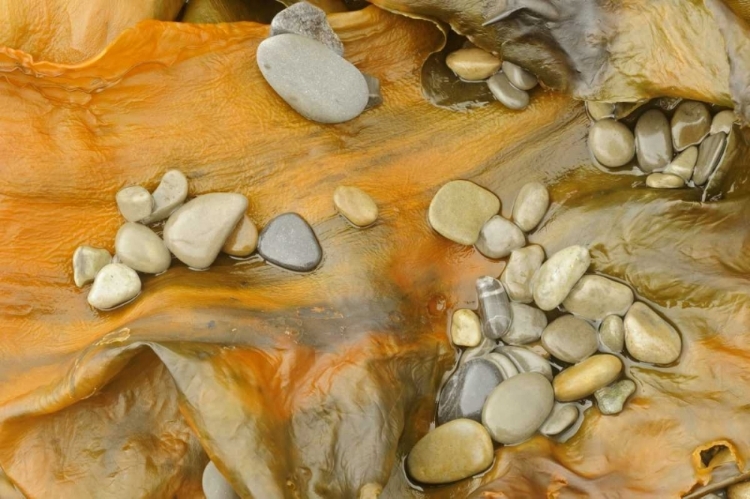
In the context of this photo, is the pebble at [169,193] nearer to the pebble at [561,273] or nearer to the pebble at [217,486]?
the pebble at [217,486]

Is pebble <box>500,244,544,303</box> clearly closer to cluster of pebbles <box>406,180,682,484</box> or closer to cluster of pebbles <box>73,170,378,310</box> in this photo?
cluster of pebbles <box>406,180,682,484</box>

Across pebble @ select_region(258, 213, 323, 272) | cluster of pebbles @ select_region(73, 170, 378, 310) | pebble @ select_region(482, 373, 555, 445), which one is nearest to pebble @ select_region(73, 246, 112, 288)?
cluster of pebbles @ select_region(73, 170, 378, 310)

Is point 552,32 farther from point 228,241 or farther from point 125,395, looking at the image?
point 125,395

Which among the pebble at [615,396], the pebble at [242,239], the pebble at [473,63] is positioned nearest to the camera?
the pebble at [615,396]

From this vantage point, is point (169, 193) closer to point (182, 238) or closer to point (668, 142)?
point (182, 238)

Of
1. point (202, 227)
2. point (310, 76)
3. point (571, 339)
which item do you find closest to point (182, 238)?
point (202, 227)

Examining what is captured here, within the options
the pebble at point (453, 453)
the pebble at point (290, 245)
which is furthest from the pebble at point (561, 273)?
the pebble at point (290, 245)

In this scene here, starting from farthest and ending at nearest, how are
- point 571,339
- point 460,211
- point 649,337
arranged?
point 460,211, point 571,339, point 649,337
